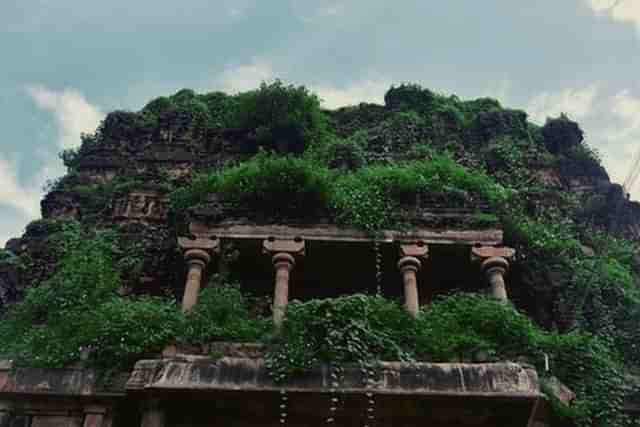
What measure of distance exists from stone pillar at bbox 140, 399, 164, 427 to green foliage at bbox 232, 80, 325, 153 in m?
10.2

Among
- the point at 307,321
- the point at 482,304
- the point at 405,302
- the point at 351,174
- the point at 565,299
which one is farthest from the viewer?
the point at 351,174

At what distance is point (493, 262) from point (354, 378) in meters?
4.94

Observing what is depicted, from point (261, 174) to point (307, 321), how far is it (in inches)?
192

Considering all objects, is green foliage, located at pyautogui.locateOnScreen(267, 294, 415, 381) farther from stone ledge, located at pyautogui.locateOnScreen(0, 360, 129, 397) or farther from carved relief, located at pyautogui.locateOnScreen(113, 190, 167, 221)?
carved relief, located at pyautogui.locateOnScreen(113, 190, 167, 221)

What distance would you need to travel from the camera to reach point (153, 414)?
1115 cm

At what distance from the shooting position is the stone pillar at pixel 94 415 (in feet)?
38.1

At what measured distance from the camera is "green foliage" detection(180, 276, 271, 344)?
41.8 ft

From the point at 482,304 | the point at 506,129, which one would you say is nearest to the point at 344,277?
the point at 482,304

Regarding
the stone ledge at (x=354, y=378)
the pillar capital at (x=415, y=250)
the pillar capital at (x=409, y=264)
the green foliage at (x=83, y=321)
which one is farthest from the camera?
the pillar capital at (x=415, y=250)

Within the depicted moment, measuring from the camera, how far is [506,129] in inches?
866

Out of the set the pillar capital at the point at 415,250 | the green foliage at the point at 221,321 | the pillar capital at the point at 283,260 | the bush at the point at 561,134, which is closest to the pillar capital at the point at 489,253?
the pillar capital at the point at 415,250

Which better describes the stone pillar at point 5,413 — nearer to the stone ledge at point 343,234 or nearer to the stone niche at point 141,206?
the stone ledge at point 343,234

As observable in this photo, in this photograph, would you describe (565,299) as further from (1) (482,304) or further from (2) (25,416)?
(2) (25,416)

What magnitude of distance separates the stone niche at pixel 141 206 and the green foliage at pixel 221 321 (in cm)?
470
